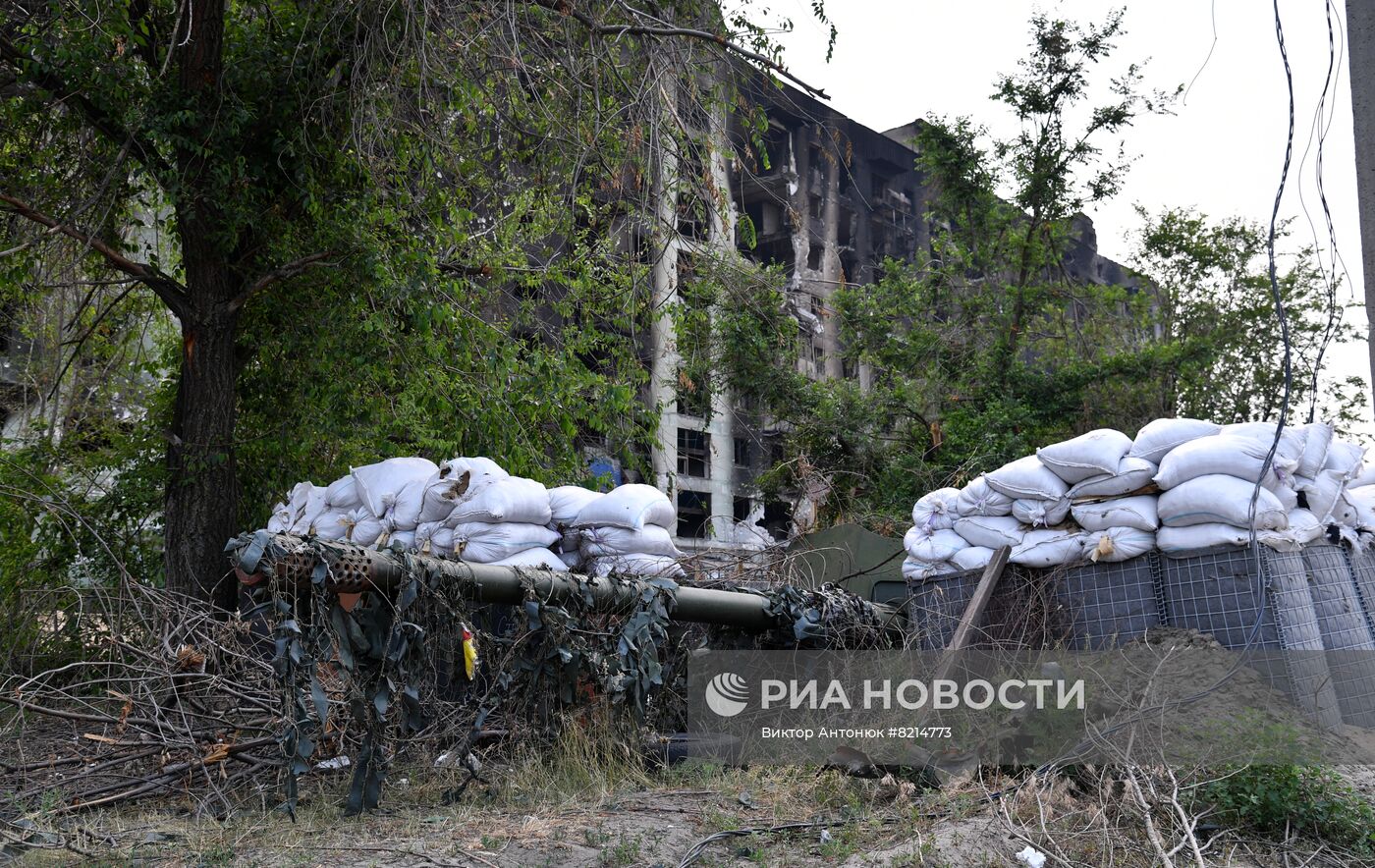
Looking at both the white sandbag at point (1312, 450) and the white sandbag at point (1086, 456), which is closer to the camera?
the white sandbag at point (1312, 450)

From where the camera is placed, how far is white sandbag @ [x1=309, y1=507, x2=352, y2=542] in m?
6.49

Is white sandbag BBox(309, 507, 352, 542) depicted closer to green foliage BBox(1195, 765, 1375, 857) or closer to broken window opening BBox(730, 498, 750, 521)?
green foliage BBox(1195, 765, 1375, 857)

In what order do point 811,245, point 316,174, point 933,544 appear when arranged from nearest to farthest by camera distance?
point 933,544 < point 316,174 < point 811,245

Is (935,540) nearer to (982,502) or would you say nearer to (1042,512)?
(982,502)

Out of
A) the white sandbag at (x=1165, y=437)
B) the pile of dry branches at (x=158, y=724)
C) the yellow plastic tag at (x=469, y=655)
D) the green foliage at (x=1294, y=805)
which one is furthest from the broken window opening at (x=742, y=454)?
the green foliage at (x=1294, y=805)

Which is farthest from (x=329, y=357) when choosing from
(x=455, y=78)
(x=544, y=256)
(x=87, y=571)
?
(x=544, y=256)

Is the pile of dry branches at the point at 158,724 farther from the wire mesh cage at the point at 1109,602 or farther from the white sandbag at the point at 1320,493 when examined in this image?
the white sandbag at the point at 1320,493

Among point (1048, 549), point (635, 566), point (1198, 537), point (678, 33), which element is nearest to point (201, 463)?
point (635, 566)

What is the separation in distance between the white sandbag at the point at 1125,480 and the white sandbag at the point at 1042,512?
0.14 metres

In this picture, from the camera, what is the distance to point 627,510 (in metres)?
6.23

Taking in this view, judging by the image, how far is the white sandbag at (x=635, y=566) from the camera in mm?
6133

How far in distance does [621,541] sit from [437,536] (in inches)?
39.5

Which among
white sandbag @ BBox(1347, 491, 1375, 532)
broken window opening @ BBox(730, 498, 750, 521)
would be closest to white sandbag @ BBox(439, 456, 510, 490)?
white sandbag @ BBox(1347, 491, 1375, 532)

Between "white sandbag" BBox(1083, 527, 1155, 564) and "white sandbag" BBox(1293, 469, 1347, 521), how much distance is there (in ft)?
2.57
